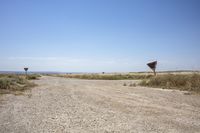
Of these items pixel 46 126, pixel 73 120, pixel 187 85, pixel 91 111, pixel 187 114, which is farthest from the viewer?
pixel 187 85

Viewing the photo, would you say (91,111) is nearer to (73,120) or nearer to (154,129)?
(73,120)

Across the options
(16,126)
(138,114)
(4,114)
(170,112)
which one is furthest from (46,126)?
(170,112)

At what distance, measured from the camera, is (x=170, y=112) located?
29.7 ft

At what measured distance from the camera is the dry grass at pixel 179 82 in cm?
1849

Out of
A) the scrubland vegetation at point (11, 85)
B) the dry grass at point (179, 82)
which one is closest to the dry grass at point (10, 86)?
the scrubland vegetation at point (11, 85)

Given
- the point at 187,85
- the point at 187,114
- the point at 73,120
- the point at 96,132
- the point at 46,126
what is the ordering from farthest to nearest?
the point at 187,85, the point at 187,114, the point at 73,120, the point at 46,126, the point at 96,132

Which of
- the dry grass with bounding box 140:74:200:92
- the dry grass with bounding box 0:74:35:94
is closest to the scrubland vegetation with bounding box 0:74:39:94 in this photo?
the dry grass with bounding box 0:74:35:94

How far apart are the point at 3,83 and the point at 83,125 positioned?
14.9 metres

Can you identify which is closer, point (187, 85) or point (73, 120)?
point (73, 120)

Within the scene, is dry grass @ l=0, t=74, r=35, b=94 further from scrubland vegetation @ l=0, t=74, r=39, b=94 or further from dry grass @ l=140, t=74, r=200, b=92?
dry grass @ l=140, t=74, r=200, b=92

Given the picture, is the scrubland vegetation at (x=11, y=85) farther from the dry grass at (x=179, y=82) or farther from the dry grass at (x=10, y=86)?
the dry grass at (x=179, y=82)

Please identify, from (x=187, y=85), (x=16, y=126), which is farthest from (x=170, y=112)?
(x=187, y=85)

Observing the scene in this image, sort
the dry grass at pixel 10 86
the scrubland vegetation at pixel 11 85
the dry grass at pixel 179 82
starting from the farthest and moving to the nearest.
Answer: the dry grass at pixel 179 82 → the scrubland vegetation at pixel 11 85 → the dry grass at pixel 10 86

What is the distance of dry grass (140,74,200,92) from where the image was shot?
728 inches
